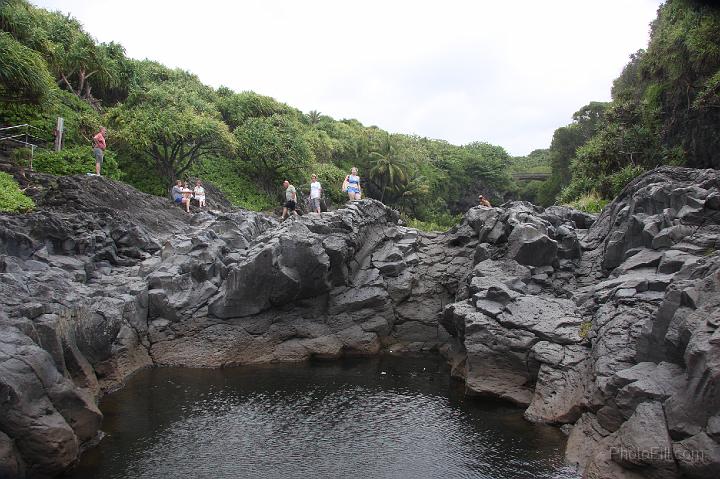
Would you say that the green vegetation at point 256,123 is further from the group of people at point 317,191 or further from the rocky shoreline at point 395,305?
the group of people at point 317,191

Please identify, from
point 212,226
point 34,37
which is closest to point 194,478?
point 212,226

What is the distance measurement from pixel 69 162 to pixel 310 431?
21520mm

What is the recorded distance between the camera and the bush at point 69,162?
2634 cm

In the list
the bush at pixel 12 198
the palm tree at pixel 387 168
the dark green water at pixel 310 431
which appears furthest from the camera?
the palm tree at pixel 387 168

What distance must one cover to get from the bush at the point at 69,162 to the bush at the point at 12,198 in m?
3.53

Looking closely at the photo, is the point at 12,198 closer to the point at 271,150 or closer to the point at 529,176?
the point at 271,150

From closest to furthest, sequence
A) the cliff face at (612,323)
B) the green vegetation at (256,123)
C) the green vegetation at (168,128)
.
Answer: the cliff face at (612,323), the green vegetation at (256,123), the green vegetation at (168,128)

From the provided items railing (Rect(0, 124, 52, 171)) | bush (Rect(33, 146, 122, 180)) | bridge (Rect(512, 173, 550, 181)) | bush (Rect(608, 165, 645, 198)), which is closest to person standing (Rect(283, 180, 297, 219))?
bush (Rect(33, 146, 122, 180))

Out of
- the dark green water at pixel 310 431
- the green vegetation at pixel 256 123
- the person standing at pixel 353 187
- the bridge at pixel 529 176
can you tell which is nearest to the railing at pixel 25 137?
the green vegetation at pixel 256 123

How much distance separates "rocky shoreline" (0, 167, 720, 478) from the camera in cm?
1107

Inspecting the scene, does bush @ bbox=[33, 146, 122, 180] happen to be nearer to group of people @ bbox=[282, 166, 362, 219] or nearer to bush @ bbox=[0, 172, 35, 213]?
bush @ bbox=[0, 172, 35, 213]

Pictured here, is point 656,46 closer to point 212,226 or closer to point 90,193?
point 212,226

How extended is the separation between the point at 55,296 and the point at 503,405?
13712 mm

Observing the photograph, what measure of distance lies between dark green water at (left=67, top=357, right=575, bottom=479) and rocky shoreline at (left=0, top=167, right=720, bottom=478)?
891 mm
